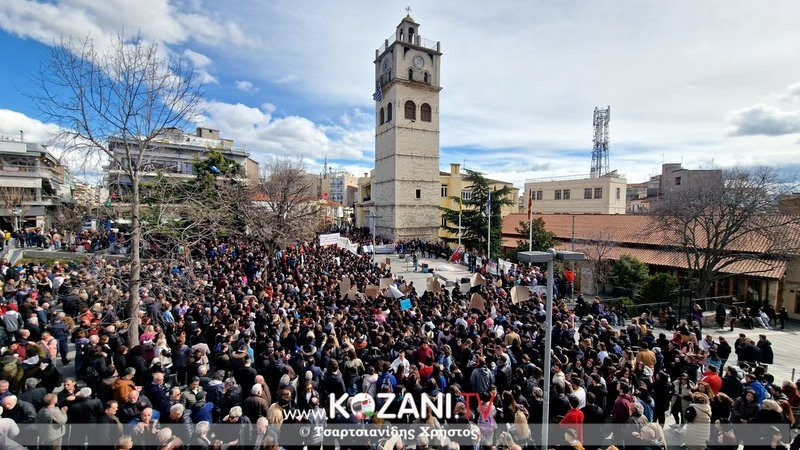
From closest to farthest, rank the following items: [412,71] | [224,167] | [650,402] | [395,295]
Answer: [650,402], [395,295], [224,167], [412,71]

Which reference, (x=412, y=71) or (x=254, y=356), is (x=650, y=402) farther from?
(x=412, y=71)

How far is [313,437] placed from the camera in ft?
19.9

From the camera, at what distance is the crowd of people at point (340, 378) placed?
5.61m

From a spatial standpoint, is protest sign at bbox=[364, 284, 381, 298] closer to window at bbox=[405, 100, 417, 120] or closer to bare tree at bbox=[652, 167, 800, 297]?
bare tree at bbox=[652, 167, 800, 297]

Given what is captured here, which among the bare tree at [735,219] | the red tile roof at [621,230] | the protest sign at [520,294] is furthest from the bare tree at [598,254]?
the protest sign at [520,294]

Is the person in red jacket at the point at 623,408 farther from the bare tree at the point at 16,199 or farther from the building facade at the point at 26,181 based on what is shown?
the building facade at the point at 26,181

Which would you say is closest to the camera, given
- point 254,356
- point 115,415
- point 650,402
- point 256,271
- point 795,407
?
point 115,415

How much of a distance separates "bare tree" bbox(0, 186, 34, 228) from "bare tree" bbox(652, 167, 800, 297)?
1863 inches

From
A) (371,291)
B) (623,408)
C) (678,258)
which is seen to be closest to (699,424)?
(623,408)

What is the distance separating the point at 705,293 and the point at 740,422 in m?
18.8

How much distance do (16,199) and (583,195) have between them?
59.6 meters

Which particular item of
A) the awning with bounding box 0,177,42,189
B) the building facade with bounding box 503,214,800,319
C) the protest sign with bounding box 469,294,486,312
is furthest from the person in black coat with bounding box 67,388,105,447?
the awning with bounding box 0,177,42,189

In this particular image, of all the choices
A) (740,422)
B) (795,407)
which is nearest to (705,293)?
(795,407)

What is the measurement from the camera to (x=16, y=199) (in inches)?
1244
